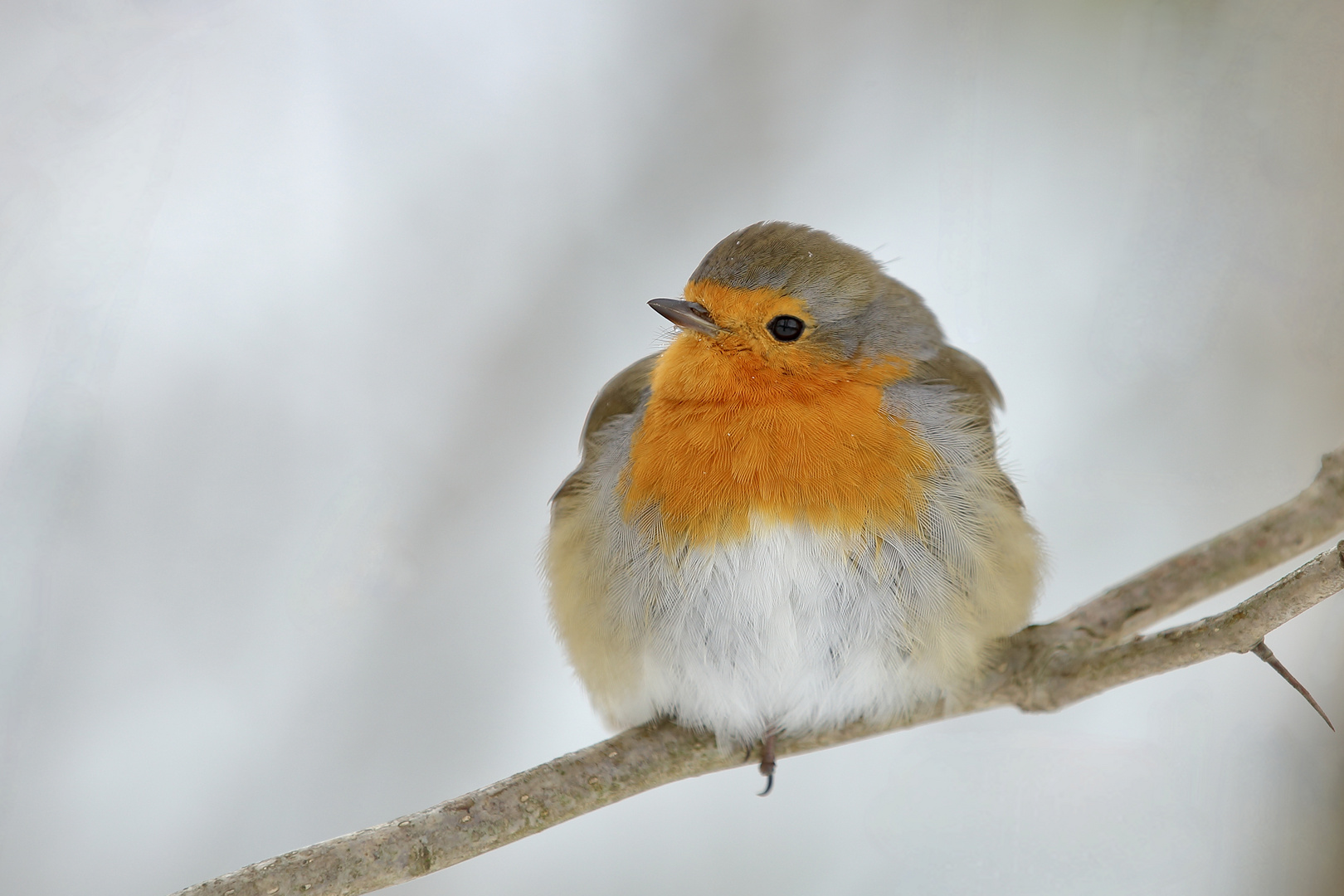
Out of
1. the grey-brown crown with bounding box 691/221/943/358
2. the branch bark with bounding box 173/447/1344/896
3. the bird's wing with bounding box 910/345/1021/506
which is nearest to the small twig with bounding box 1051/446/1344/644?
the branch bark with bounding box 173/447/1344/896

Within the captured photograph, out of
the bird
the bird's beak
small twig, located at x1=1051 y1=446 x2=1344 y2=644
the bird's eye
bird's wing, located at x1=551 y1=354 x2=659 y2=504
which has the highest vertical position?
bird's wing, located at x1=551 y1=354 x2=659 y2=504

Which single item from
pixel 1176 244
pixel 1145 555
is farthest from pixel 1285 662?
pixel 1176 244

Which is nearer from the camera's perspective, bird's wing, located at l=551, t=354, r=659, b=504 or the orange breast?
the orange breast

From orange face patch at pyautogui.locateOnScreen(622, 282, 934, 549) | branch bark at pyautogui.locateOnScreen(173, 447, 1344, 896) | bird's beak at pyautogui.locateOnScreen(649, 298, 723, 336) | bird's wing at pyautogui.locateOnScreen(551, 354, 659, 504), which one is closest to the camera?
branch bark at pyautogui.locateOnScreen(173, 447, 1344, 896)

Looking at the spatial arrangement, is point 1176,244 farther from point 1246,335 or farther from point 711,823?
point 711,823

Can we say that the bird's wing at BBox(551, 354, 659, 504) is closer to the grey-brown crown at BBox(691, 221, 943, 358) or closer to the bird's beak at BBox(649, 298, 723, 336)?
the bird's beak at BBox(649, 298, 723, 336)

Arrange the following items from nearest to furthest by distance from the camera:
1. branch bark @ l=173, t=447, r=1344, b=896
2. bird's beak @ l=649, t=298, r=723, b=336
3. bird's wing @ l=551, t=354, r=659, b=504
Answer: branch bark @ l=173, t=447, r=1344, b=896, bird's beak @ l=649, t=298, r=723, b=336, bird's wing @ l=551, t=354, r=659, b=504

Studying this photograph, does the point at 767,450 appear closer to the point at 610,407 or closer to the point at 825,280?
the point at 825,280

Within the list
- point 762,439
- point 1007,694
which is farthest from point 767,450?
point 1007,694

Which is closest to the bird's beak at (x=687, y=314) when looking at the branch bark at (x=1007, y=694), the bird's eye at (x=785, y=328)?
the bird's eye at (x=785, y=328)
